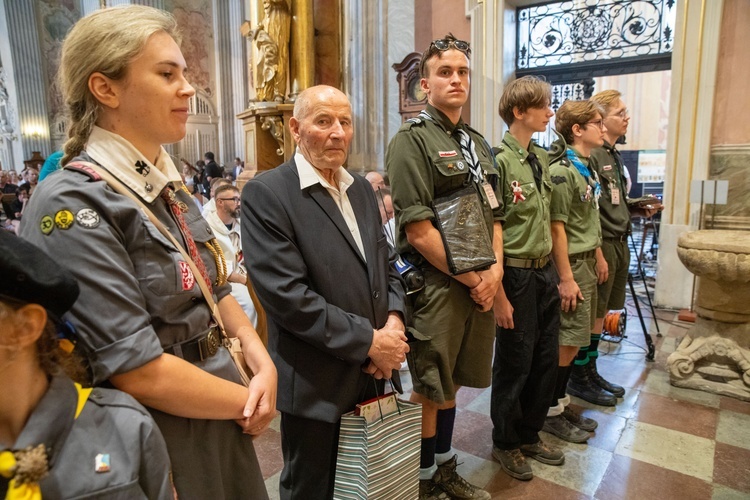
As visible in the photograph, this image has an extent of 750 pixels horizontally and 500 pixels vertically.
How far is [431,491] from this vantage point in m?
2.24

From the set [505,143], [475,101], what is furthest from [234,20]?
[505,143]

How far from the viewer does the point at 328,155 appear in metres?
1.67

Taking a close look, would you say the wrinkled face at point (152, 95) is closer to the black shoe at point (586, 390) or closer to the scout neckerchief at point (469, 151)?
the scout neckerchief at point (469, 151)

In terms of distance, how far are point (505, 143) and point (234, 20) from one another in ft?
48.5

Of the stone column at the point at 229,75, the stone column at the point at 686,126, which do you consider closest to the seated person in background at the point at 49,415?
the stone column at the point at 686,126

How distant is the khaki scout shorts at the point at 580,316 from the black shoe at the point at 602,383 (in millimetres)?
635

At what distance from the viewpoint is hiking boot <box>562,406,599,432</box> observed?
2947 mm

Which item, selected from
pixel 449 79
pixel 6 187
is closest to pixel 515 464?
pixel 449 79

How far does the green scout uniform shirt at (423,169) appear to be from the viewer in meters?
2.02

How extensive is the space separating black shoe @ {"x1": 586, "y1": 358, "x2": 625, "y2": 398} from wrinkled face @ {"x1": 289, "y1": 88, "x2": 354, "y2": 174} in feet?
8.50

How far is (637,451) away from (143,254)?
276cm

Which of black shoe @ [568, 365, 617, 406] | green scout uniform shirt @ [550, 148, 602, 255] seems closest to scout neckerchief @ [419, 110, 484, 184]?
green scout uniform shirt @ [550, 148, 602, 255]

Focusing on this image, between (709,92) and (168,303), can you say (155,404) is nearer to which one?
(168,303)

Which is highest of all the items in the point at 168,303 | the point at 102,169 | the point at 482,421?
the point at 102,169
